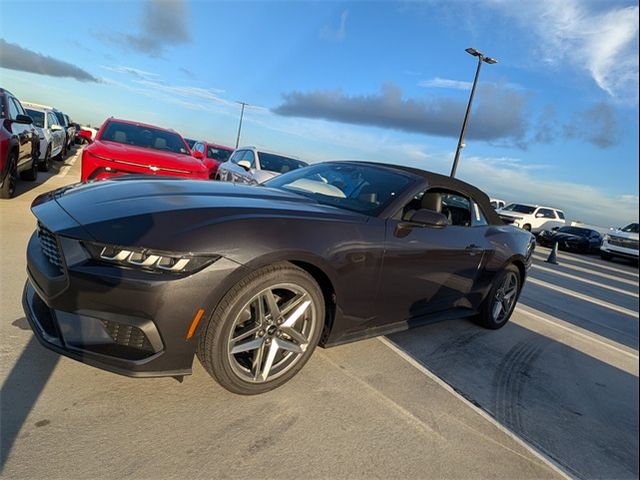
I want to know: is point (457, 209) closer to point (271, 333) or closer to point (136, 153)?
point (271, 333)

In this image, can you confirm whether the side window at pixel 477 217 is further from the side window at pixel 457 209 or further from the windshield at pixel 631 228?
the windshield at pixel 631 228

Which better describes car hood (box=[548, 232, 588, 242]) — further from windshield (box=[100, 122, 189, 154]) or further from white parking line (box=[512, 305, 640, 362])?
windshield (box=[100, 122, 189, 154])

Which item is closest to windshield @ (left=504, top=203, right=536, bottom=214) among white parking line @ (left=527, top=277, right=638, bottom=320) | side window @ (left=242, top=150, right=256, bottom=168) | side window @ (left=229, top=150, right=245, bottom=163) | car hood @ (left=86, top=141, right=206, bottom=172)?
white parking line @ (left=527, top=277, right=638, bottom=320)

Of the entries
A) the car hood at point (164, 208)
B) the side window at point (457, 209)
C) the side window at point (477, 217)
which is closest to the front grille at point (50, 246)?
the car hood at point (164, 208)

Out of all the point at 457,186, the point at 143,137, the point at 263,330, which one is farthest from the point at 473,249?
the point at 143,137

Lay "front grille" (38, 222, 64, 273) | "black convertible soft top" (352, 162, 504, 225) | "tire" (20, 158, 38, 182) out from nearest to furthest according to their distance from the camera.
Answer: "front grille" (38, 222, 64, 273)
"black convertible soft top" (352, 162, 504, 225)
"tire" (20, 158, 38, 182)

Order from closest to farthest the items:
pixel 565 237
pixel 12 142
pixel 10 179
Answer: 1. pixel 12 142
2. pixel 10 179
3. pixel 565 237

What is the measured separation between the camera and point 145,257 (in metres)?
2.01

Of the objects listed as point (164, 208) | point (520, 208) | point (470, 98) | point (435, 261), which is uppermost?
point (470, 98)

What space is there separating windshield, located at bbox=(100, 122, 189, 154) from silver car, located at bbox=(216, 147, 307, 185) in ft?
4.16

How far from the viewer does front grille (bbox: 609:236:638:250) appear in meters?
19.0

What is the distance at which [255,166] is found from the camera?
9273 millimetres

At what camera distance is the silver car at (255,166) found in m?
8.59

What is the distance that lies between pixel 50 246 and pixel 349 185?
215 centimetres
